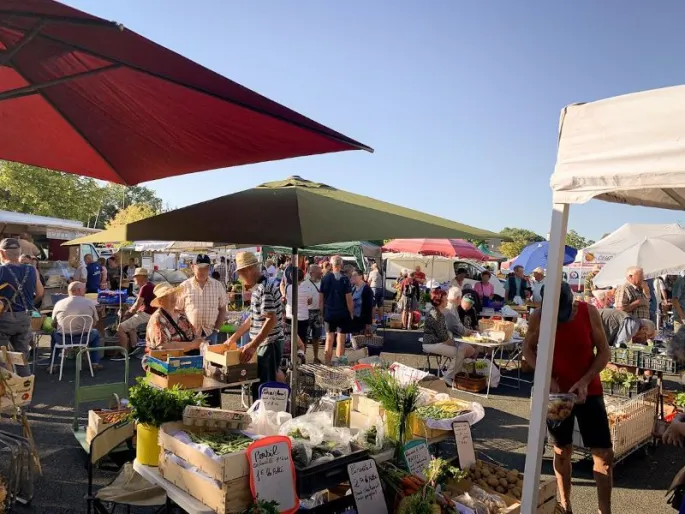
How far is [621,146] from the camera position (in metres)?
2.08

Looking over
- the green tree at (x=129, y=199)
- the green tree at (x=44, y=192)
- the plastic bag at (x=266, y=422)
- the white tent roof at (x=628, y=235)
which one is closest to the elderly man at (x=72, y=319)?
the plastic bag at (x=266, y=422)

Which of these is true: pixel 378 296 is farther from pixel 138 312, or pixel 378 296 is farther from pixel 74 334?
pixel 74 334

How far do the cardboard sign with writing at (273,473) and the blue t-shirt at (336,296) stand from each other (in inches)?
242

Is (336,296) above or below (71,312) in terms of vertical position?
above

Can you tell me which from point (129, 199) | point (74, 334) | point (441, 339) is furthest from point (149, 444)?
point (129, 199)

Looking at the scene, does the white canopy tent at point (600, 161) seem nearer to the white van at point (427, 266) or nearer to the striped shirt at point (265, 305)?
the striped shirt at point (265, 305)

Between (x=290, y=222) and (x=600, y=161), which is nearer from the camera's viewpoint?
(x=600, y=161)

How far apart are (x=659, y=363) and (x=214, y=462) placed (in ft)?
16.5

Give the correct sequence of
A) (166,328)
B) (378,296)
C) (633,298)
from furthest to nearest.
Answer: (378,296)
(633,298)
(166,328)

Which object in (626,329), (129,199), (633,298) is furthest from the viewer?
(129,199)

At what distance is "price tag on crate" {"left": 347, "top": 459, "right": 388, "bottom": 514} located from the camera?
275 cm

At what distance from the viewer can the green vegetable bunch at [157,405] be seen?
9.61 ft

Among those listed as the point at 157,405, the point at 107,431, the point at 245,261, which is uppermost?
the point at 245,261

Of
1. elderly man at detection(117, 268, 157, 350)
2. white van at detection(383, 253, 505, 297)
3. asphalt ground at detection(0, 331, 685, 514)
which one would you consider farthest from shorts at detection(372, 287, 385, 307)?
asphalt ground at detection(0, 331, 685, 514)
